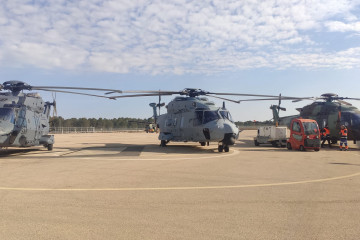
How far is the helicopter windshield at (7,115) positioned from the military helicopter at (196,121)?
4.82 meters

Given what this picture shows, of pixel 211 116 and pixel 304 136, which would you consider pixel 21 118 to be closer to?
pixel 211 116

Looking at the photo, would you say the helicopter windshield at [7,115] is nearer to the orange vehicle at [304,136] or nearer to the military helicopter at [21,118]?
the military helicopter at [21,118]

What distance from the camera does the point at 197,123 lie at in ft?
55.7

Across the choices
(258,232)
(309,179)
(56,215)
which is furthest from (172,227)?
(309,179)

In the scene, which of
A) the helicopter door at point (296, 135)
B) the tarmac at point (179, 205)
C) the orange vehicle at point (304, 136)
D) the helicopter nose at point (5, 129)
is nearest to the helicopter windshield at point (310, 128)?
the orange vehicle at point (304, 136)

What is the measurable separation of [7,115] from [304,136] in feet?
52.3

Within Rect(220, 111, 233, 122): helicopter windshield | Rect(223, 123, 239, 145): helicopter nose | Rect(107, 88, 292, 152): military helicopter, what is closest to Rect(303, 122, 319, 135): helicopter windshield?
Rect(107, 88, 292, 152): military helicopter

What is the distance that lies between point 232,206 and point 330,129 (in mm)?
18580

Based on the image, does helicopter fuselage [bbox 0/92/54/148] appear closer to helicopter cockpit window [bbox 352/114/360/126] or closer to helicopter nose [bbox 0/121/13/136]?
helicopter nose [bbox 0/121/13/136]

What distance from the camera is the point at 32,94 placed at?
52.6ft

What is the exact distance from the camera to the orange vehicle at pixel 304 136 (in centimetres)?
1720

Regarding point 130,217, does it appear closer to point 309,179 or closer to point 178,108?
point 309,179

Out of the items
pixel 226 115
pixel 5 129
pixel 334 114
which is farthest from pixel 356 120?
pixel 5 129

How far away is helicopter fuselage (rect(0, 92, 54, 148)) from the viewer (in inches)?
512
